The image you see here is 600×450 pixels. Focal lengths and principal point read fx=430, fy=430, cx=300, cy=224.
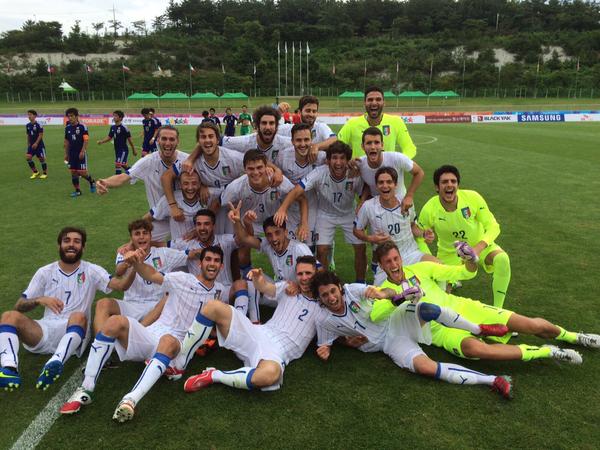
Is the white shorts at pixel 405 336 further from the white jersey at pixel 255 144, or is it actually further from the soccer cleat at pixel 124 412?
the white jersey at pixel 255 144

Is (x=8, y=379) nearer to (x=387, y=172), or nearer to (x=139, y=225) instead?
(x=139, y=225)

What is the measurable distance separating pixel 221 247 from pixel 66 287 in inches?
67.0

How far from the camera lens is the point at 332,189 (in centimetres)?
549

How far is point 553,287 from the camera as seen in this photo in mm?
5613

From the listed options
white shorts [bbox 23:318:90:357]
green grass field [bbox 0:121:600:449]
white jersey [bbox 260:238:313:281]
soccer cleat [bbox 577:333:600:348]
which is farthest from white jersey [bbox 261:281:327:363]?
soccer cleat [bbox 577:333:600:348]

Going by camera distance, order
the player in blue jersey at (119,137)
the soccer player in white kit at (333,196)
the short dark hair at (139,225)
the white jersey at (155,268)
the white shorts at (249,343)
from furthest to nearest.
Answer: the player in blue jersey at (119,137) → the soccer player in white kit at (333,196) → the white jersey at (155,268) → the short dark hair at (139,225) → the white shorts at (249,343)

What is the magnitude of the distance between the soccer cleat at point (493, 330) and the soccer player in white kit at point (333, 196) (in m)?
2.08

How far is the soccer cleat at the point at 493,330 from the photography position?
383cm

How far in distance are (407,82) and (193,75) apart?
3349 centimetres

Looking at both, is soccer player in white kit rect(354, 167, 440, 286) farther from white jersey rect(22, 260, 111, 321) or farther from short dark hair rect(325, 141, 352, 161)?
white jersey rect(22, 260, 111, 321)

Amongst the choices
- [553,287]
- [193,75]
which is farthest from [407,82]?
[553,287]

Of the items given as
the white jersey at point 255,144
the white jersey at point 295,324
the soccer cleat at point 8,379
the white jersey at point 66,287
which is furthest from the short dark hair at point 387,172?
the soccer cleat at point 8,379

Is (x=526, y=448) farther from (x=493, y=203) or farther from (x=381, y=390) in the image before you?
(x=493, y=203)

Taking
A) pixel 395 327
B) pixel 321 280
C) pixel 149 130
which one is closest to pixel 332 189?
pixel 321 280
